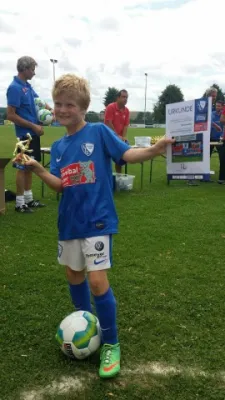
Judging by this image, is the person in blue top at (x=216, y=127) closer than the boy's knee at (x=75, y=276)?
No

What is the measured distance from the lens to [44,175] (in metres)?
2.80

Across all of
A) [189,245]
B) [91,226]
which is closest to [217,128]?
[189,245]

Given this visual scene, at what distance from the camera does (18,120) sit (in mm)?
6719

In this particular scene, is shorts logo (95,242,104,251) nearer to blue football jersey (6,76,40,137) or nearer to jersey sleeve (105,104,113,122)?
blue football jersey (6,76,40,137)

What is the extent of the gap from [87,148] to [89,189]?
0.28 metres

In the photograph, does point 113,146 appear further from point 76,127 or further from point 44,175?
point 44,175

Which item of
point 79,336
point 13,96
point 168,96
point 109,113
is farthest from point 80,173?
point 168,96

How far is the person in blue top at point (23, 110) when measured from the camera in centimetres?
669

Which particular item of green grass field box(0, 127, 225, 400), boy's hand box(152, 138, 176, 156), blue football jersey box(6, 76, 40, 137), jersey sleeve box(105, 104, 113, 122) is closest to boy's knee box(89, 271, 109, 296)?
green grass field box(0, 127, 225, 400)

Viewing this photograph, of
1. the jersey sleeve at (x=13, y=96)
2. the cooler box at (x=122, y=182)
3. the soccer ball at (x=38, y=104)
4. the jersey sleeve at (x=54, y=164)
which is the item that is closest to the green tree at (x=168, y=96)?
the cooler box at (x=122, y=182)

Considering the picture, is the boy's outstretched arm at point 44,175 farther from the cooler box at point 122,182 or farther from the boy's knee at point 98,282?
the cooler box at point 122,182

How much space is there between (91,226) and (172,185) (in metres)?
7.65

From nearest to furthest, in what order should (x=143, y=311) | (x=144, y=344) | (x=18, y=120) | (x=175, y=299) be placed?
(x=144, y=344) < (x=143, y=311) < (x=175, y=299) < (x=18, y=120)

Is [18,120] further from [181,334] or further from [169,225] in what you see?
[181,334]
